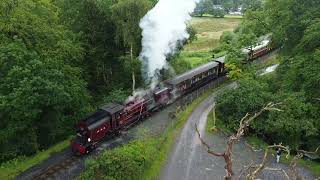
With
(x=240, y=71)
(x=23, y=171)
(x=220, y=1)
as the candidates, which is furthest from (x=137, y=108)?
(x=220, y=1)

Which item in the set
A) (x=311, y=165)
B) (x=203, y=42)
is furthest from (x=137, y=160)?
(x=203, y=42)

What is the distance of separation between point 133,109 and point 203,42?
50.0 metres

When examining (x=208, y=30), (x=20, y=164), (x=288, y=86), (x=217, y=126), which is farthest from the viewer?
(x=208, y=30)

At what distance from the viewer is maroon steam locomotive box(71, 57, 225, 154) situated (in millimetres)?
30297

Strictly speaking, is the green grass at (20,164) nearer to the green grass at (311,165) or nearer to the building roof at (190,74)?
the building roof at (190,74)

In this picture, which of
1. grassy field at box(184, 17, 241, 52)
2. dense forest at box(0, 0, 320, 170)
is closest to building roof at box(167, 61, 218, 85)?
dense forest at box(0, 0, 320, 170)

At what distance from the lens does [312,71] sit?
33.1 metres

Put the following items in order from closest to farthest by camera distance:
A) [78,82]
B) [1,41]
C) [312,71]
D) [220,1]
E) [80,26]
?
[1,41], [312,71], [78,82], [80,26], [220,1]

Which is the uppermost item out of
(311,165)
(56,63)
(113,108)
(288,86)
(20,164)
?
(56,63)

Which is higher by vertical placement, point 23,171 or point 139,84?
point 139,84

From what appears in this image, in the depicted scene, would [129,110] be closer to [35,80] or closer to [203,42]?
[35,80]

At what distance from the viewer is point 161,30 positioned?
3791 cm

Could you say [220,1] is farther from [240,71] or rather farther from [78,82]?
[78,82]

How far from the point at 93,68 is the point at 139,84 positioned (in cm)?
578
